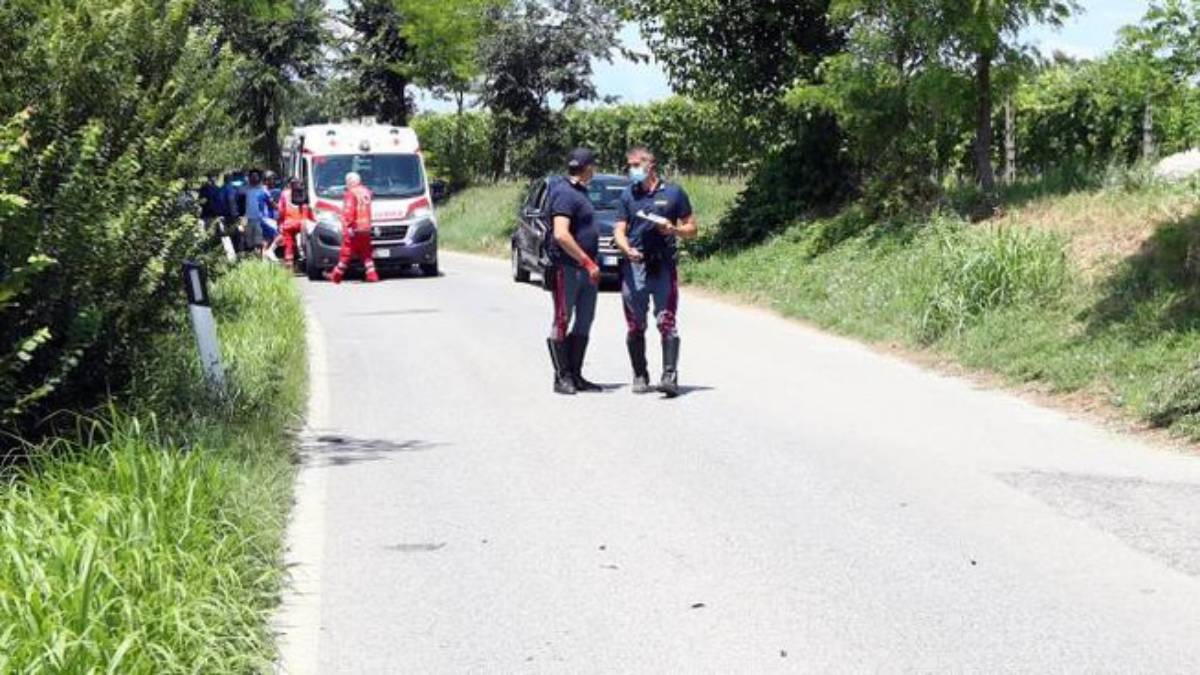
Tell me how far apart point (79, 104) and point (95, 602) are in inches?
212

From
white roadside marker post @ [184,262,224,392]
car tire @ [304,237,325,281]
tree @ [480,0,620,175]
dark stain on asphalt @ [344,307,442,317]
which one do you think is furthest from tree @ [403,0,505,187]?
white roadside marker post @ [184,262,224,392]

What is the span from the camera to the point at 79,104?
9992mm

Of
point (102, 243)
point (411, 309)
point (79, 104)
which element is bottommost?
point (411, 309)

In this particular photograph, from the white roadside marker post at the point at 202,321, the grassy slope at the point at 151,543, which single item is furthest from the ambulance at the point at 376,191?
the grassy slope at the point at 151,543

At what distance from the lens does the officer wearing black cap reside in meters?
12.4

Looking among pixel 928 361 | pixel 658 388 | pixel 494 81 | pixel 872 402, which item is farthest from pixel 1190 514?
pixel 494 81

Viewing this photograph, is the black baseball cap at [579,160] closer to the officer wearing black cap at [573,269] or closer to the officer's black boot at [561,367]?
the officer wearing black cap at [573,269]

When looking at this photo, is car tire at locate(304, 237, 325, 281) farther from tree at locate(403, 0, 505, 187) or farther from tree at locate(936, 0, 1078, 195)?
tree at locate(403, 0, 505, 187)

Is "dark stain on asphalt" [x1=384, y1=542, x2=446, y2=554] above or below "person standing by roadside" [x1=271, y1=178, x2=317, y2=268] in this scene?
below

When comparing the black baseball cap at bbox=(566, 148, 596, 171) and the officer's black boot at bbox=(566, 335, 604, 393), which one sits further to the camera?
the officer's black boot at bbox=(566, 335, 604, 393)

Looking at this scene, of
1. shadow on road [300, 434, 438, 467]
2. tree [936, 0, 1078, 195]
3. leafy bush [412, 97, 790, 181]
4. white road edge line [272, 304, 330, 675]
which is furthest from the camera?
→ leafy bush [412, 97, 790, 181]

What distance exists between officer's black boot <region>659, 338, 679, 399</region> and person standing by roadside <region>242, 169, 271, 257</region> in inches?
668

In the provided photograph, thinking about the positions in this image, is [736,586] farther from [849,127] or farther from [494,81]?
[494,81]

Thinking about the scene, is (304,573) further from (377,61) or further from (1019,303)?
(377,61)
